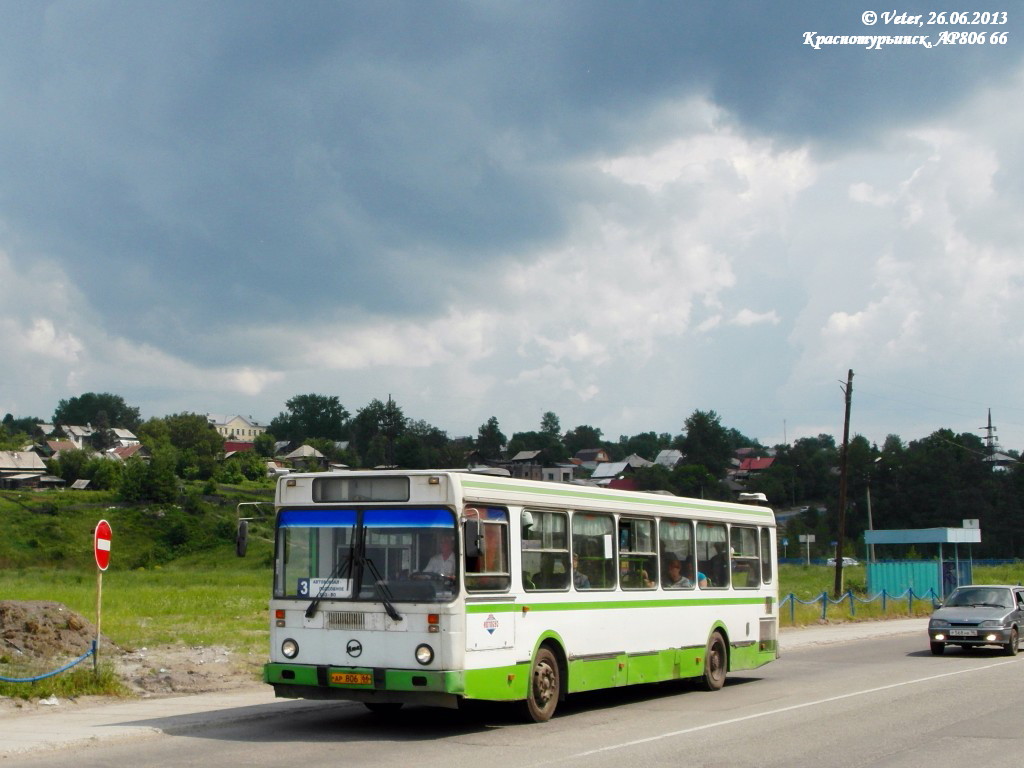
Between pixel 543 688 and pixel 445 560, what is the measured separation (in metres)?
2.38

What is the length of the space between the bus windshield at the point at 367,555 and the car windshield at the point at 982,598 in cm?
1799

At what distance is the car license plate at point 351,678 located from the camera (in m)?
12.4

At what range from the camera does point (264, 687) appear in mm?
18156

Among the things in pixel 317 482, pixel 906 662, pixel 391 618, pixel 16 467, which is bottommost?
pixel 906 662

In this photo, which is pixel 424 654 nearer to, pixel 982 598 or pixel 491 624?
pixel 491 624

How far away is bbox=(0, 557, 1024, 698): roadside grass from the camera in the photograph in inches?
658

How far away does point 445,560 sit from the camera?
12.4 meters

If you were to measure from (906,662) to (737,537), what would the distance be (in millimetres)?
7019

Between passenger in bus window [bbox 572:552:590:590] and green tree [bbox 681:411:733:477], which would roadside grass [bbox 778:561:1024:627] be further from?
green tree [bbox 681:411:733:477]

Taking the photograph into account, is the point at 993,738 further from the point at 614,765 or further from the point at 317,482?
the point at 317,482

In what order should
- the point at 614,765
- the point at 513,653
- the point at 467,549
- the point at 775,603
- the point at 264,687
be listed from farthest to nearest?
the point at 775,603
the point at 264,687
the point at 513,653
the point at 467,549
the point at 614,765

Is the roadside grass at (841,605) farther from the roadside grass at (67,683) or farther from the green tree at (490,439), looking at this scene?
the green tree at (490,439)

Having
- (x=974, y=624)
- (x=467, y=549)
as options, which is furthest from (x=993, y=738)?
(x=974, y=624)

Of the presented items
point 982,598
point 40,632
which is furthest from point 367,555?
point 982,598
